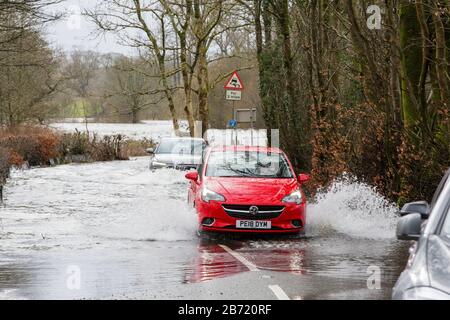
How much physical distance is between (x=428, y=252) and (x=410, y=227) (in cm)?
59

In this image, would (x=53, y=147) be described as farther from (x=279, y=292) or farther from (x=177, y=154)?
(x=279, y=292)

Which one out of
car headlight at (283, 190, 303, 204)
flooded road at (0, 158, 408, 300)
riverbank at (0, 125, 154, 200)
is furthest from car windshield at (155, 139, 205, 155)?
car headlight at (283, 190, 303, 204)

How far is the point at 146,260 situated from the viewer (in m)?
11.2

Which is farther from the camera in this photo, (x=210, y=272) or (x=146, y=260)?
(x=146, y=260)

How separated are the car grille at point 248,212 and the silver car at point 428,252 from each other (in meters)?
7.04

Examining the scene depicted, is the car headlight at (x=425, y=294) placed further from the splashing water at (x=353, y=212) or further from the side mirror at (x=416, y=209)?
the splashing water at (x=353, y=212)

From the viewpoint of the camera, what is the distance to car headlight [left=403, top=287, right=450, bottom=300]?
4531 mm

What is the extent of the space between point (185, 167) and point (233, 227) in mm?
15350

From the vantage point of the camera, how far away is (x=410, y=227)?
Result: 5703 millimetres

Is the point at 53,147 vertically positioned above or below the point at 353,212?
above

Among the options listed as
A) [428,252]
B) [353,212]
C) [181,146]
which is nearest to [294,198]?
[353,212]
